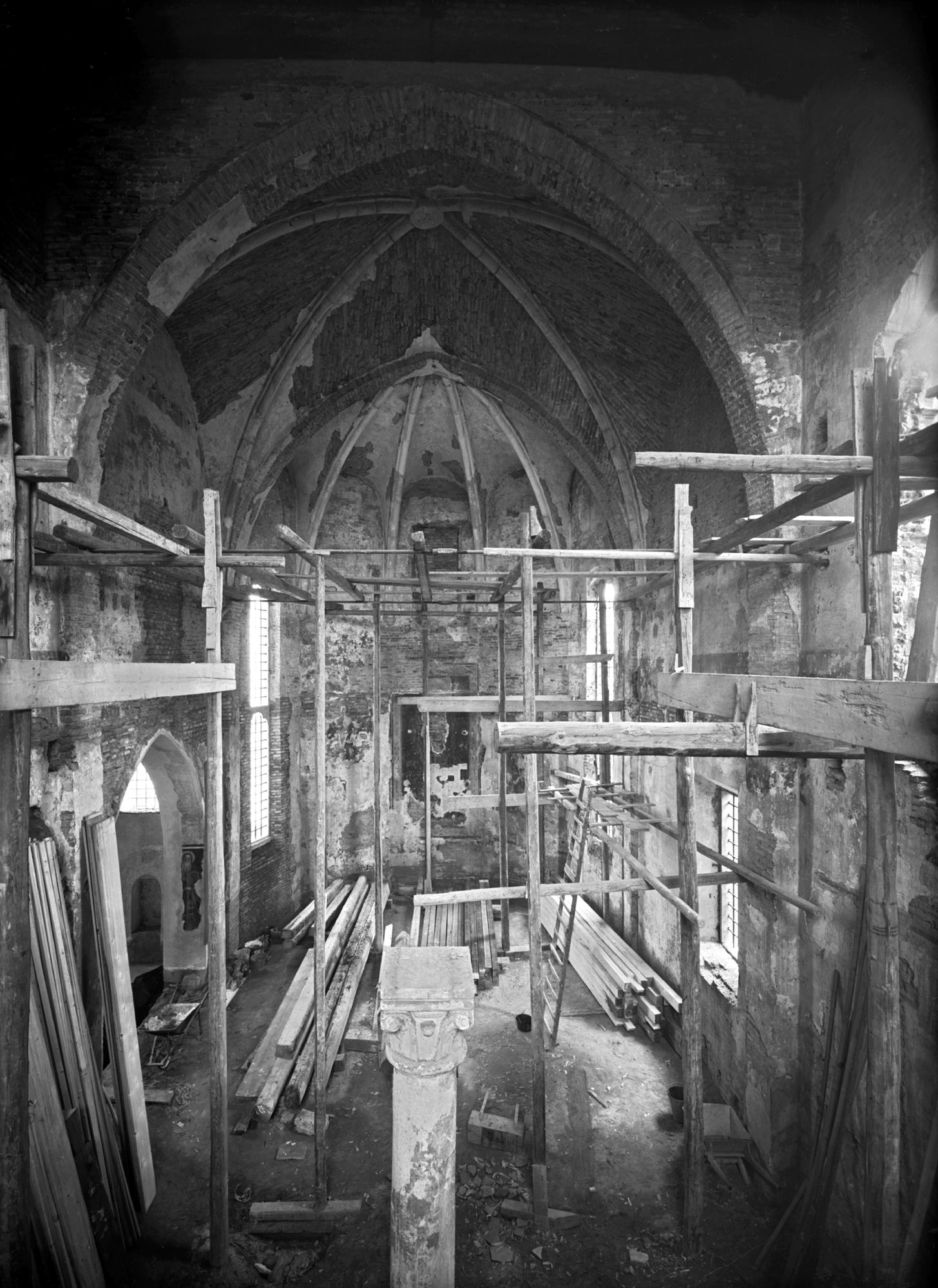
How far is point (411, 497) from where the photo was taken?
46.5ft

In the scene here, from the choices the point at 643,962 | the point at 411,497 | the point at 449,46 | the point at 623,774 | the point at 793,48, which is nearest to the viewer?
the point at 793,48

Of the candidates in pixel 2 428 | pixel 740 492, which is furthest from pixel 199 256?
pixel 740 492

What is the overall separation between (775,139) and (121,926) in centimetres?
1065

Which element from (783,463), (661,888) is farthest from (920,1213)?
(783,463)

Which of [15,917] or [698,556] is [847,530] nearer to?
[698,556]

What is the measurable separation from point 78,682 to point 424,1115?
370 cm

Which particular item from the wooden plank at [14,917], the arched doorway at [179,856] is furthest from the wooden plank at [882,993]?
the arched doorway at [179,856]

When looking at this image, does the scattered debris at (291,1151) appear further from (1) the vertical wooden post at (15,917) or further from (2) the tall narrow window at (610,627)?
(2) the tall narrow window at (610,627)

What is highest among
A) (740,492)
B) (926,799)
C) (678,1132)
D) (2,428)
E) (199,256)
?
(199,256)

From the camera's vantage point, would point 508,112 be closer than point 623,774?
Yes

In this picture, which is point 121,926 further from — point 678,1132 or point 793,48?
point 793,48

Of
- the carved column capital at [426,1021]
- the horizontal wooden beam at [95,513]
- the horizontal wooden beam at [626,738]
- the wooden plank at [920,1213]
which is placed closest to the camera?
the horizontal wooden beam at [626,738]

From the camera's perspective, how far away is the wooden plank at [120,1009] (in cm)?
598

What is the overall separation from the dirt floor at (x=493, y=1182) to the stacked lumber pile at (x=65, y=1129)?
409mm
